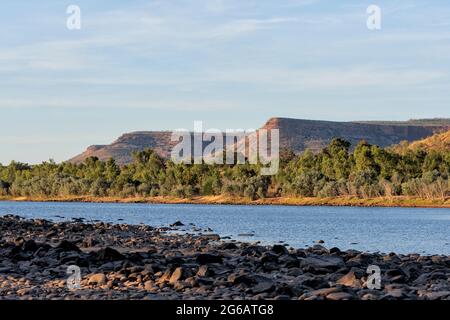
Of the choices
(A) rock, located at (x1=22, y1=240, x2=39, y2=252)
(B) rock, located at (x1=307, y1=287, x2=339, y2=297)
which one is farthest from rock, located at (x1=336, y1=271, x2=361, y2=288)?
(A) rock, located at (x1=22, y1=240, x2=39, y2=252)

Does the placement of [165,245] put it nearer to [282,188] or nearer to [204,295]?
[204,295]

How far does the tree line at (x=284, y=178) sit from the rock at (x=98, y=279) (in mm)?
122977

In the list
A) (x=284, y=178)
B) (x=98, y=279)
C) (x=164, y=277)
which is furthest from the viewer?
(x=284, y=178)

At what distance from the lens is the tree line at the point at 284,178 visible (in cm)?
14775

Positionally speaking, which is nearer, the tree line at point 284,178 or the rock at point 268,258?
the rock at point 268,258

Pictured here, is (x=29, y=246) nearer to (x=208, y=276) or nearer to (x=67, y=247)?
(x=67, y=247)

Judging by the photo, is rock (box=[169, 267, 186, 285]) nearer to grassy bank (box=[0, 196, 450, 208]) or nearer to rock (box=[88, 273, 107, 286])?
rock (box=[88, 273, 107, 286])

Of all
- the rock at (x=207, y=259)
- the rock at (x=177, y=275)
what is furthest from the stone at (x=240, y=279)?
the rock at (x=207, y=259)

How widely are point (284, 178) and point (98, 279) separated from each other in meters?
137

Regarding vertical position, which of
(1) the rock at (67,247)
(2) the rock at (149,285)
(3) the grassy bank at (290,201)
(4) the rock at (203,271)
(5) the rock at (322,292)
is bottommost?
(3) the grassy bank at (290,201)

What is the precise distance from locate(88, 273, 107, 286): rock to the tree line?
12298cm

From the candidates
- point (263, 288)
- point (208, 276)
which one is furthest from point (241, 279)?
point (208, 276)

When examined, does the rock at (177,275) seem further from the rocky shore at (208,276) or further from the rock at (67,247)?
the rock at (67,247)

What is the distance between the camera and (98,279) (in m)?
22.6
